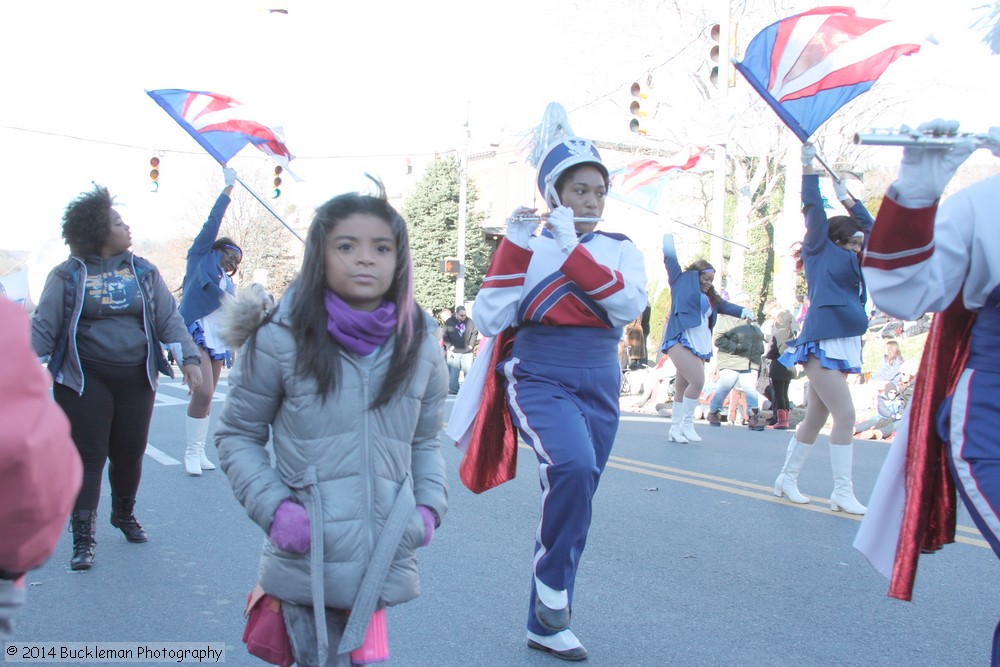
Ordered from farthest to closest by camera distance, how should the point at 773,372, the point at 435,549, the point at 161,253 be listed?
the point at 161,253 < the point at 773,372 < the point at 435,549

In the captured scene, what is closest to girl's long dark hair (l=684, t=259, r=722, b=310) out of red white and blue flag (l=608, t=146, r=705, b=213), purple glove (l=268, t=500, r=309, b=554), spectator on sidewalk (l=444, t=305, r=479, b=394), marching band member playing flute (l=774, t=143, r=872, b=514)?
red white and blue flag (l=608, t=146, r=705, b=213)

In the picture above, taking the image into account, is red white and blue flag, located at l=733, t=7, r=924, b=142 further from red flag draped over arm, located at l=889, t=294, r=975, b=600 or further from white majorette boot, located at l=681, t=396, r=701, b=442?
white majorette boot, located at l=681, t=396, r=701, b=442

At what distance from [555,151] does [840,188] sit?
190 centimetres

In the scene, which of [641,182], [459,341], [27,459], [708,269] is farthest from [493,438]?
[459,341]

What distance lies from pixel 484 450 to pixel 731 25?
1279 centimetres

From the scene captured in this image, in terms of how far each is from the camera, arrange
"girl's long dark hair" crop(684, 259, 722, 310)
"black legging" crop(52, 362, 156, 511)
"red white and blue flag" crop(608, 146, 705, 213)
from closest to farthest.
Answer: "black legging" crop(52, 362, 156, 511) < "red white and blue flag" crop(608, 146, 705, 213) < "girl's long dark hair" crop(684, 259, 722, 310)

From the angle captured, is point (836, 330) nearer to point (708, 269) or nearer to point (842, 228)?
point (842, 228)

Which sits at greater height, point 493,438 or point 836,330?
point 836,330

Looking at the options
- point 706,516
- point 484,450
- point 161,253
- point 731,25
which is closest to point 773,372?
point 731,25

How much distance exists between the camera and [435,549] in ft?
18.1

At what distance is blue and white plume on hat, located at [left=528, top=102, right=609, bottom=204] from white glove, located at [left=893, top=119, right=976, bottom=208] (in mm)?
1885

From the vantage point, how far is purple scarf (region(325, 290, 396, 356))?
2562 mm

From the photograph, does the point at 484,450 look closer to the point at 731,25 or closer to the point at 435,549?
the point at 435,549

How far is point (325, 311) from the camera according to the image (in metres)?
2.62
